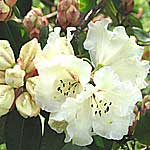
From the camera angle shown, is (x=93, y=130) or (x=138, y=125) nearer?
(x=93, y=130)

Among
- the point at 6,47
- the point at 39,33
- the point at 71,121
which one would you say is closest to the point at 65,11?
the point at 39,33

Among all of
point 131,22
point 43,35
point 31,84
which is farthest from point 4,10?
point 131,22

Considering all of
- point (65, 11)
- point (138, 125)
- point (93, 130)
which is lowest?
point (138, 125)

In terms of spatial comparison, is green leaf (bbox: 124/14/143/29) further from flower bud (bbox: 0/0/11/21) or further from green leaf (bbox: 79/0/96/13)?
flower bud (bbox: 0/0/11/21)

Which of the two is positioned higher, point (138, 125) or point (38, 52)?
point (38, 52)

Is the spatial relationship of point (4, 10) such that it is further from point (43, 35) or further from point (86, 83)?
point (86, 83)

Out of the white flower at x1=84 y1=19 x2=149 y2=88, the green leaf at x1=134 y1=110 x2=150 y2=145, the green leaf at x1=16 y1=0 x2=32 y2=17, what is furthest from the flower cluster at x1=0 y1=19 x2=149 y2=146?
the green leaf at x1=16 y1=0 x2=32 y2=17

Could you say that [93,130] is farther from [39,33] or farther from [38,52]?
[39,33]
